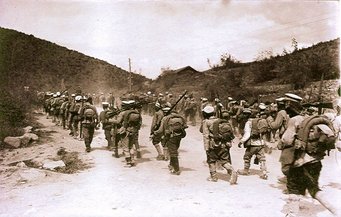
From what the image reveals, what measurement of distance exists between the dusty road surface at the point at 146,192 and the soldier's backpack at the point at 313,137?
791 mm

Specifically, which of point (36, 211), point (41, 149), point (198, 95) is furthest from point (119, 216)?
point (198, 95)

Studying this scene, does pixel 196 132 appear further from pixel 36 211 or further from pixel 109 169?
pixel 36 211

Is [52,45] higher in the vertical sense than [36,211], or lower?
higher

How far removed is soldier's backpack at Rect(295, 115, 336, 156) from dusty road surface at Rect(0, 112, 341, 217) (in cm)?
79

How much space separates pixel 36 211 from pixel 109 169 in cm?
319

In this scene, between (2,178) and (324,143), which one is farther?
(2,178)

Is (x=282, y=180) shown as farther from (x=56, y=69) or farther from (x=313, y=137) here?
(x=56, y=69)

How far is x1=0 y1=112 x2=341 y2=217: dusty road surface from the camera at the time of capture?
6.08 meters

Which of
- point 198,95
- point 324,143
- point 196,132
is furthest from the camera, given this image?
point 198,95

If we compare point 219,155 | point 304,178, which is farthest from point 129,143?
point 304,178

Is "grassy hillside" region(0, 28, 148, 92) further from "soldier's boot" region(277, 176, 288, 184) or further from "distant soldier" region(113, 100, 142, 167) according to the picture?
"soldier's boot" region(277, 176, 288, 184)

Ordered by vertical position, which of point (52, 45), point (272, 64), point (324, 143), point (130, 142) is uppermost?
point (52, 45)

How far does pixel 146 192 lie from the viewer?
722 centimetres

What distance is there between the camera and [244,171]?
8547 mm
